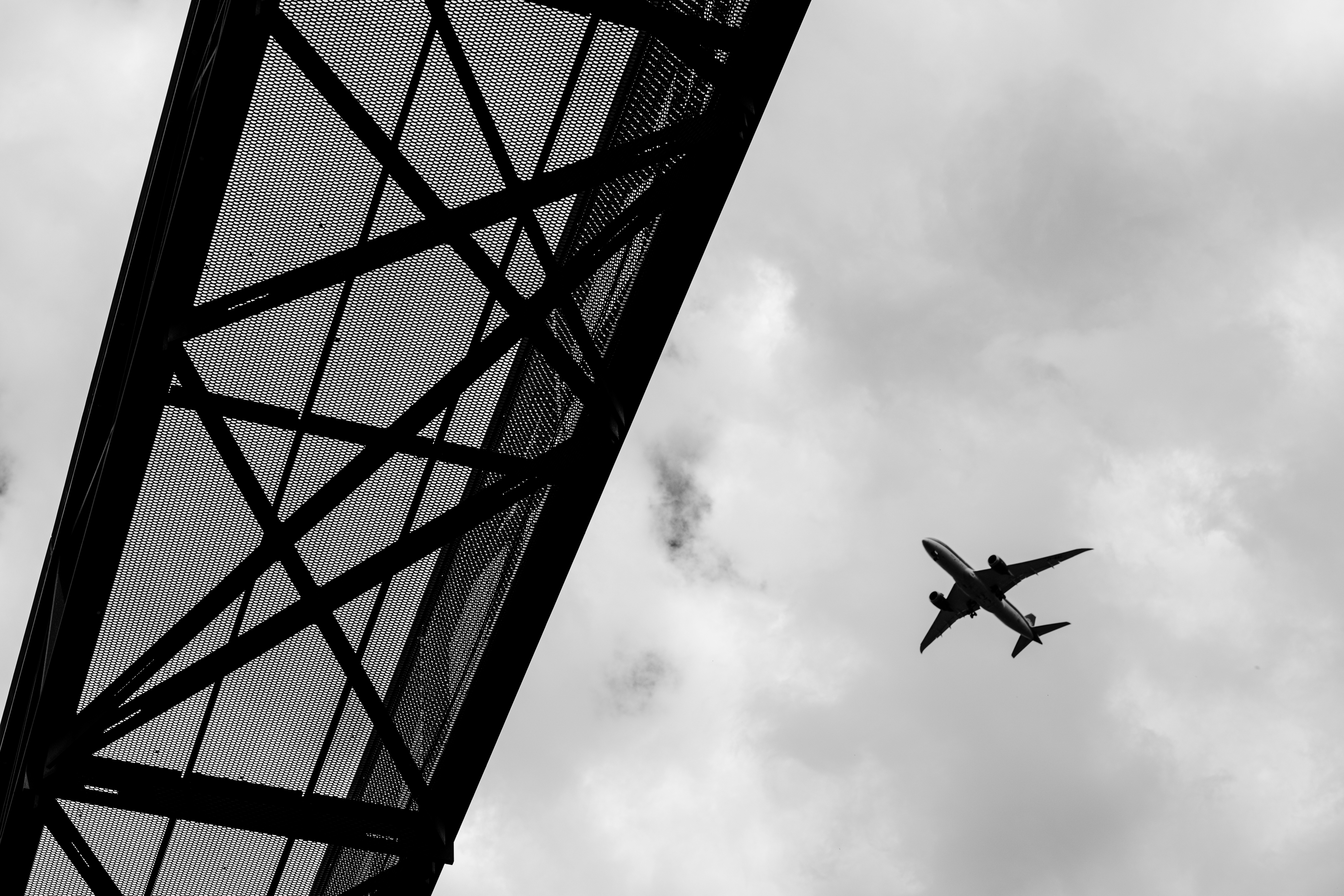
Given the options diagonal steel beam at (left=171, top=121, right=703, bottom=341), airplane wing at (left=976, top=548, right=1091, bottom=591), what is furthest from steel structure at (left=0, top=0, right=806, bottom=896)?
airplane wing at (left=976, top=548, right=1091, bottom=591)

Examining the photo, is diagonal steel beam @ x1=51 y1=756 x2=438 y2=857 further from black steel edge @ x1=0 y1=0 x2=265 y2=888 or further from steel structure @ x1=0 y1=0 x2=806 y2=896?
black steel edge @ x1=0 y1=0 x2=265 y2=888

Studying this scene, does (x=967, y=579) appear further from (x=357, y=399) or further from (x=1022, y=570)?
(x=357, y=399)

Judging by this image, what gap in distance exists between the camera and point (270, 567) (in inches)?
362

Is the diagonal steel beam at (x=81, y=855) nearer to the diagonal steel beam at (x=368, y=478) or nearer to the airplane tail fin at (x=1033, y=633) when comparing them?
the diagonal steel beam at (x=368, y=478)

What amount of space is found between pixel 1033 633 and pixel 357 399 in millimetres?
72754

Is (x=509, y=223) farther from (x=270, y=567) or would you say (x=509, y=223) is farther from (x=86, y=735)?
(x=86, y=735)

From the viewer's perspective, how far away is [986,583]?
222ft

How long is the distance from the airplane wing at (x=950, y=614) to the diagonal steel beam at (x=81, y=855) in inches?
2433

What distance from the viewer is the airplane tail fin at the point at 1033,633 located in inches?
3029

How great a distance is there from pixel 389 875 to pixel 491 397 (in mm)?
4408

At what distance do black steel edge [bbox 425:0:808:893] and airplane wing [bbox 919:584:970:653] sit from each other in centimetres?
6047

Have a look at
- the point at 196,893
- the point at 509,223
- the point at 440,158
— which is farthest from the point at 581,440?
the point at 196,893

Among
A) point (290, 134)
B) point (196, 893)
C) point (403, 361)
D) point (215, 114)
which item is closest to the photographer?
point (215, 114)

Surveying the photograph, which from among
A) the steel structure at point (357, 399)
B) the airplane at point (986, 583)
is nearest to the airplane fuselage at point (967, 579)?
the airplane at point (986, 583)
